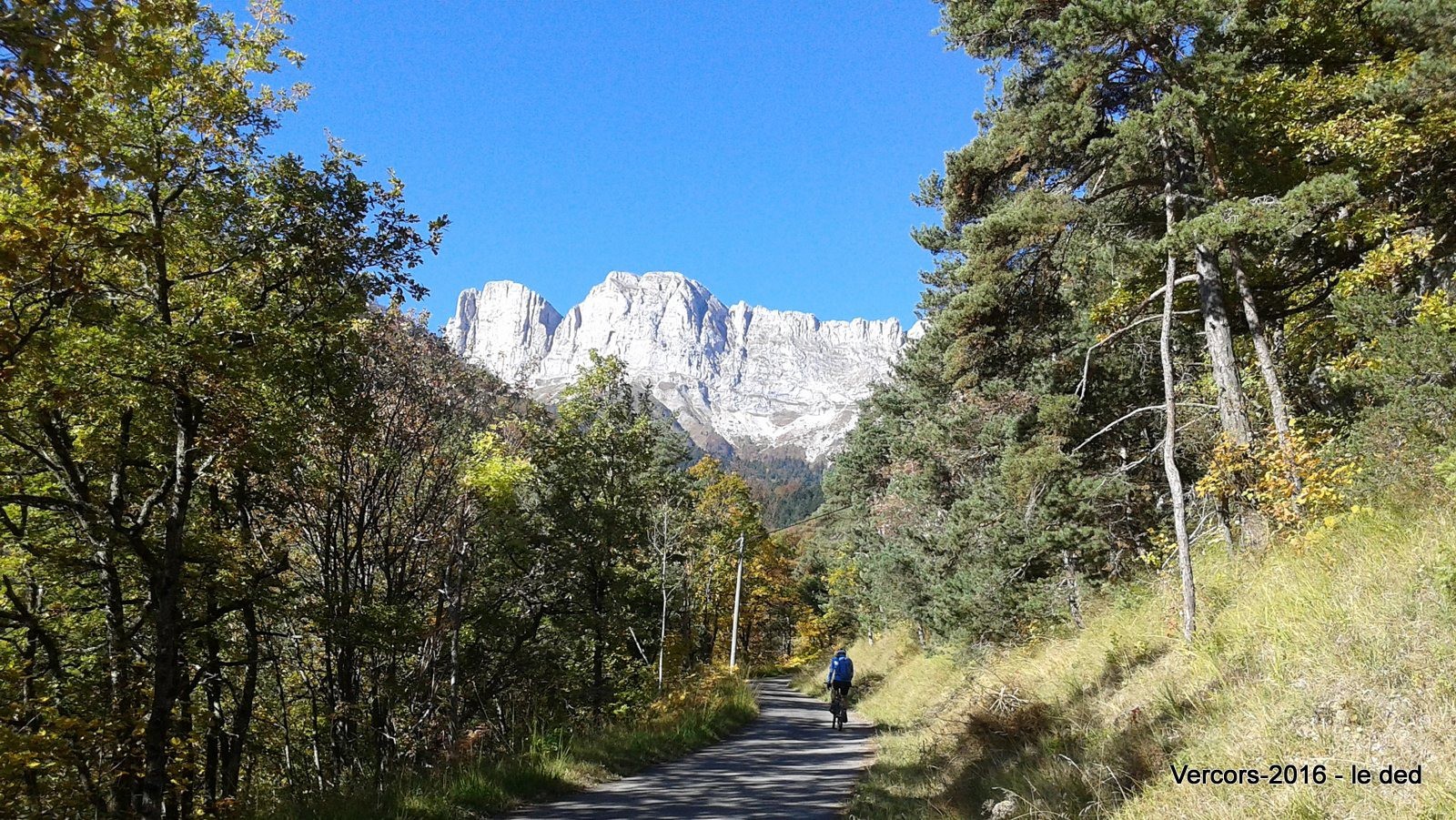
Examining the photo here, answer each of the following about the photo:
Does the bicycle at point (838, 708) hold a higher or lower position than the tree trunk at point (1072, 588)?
lower

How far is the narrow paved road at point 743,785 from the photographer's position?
23.1ft

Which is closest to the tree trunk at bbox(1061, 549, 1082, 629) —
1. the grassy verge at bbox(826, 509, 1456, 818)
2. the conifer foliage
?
the conifer foliage

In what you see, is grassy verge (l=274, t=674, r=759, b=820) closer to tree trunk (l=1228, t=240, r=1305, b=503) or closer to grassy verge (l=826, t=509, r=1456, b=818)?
grassy verge (l=826, t=509, r=1456, b=818)

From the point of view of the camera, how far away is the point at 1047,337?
1157cm

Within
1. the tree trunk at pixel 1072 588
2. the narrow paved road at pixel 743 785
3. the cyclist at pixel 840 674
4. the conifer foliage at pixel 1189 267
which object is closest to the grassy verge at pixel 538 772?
the narrow paved road at pixel 743 785

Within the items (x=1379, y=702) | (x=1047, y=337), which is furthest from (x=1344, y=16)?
(x=1379, y=702)

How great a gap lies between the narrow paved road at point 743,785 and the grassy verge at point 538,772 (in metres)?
0.30

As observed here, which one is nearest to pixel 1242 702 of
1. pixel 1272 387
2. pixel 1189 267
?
pixel 1272 387

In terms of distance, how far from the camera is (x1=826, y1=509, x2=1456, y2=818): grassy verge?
3578 mm

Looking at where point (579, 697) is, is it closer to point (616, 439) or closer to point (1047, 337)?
point (616, 439)

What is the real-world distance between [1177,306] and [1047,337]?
1.86 m

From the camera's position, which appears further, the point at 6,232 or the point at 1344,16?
the point at 1344,16

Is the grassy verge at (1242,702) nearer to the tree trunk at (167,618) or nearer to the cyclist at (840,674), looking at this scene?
the cyclist at (840,674)

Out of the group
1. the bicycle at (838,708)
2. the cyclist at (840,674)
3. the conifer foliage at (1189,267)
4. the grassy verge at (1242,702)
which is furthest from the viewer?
the bicycle at (838,708)
